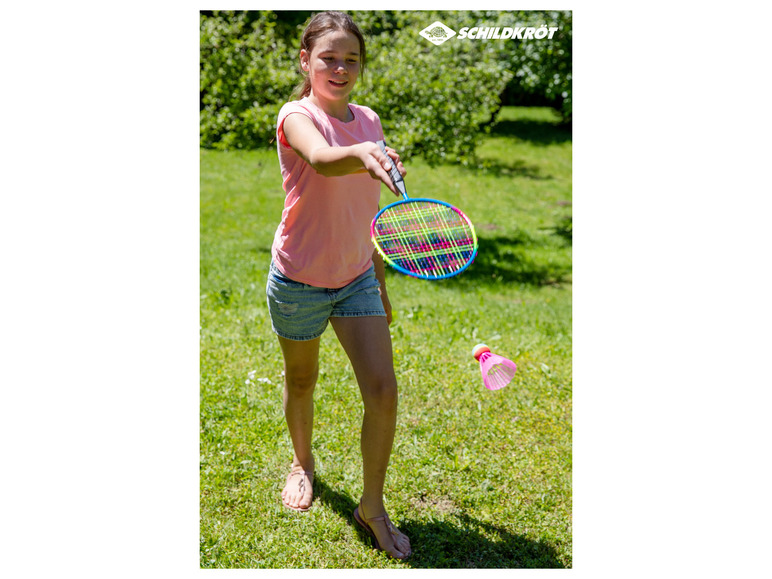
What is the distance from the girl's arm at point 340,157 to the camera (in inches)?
89.3

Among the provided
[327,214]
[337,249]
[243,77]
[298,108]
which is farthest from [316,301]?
[243,77]

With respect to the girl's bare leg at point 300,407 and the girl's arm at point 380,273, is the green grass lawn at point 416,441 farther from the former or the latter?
the girl's arm at point 380,273

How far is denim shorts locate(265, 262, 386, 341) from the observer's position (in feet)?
9.23

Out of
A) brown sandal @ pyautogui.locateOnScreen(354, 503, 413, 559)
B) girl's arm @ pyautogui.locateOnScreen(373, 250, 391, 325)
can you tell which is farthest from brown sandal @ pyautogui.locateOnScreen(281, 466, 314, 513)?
girl's arm @ pyautogui.locateOnScreen(373, 250, 391, 325)

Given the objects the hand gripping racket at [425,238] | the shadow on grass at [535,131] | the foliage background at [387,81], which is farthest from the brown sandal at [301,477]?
the shadow on grass at [535,131]

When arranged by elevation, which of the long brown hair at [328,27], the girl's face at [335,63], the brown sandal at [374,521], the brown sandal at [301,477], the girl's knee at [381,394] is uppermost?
the long brown hair at [328,27]

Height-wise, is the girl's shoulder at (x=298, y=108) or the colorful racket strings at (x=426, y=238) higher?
the girl's shoulder at (x=298, y=108)

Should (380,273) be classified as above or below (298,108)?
below

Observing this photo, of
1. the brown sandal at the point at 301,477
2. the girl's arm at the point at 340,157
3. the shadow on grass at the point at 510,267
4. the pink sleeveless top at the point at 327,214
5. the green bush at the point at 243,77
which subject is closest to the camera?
the girl's arm at the point at 340,157

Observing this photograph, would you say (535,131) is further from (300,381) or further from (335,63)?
(335,63)

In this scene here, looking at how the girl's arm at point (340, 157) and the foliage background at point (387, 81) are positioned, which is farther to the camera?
the foliage background at point (387, 81)

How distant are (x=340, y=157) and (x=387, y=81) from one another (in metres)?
5.65

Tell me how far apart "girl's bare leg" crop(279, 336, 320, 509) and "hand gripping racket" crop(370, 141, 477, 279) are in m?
0.60

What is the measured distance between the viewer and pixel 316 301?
9.23ft
